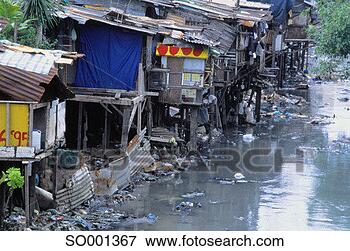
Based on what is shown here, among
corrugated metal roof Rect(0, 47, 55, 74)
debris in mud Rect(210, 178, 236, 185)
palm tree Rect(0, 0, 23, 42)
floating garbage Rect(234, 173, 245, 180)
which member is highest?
palm tree Rect(0, 0, 23, 42)

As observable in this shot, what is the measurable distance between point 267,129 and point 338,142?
3652mm

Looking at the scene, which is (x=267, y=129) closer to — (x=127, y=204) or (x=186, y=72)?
(x=186, y=72)

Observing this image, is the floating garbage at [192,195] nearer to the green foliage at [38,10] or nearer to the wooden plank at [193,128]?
the wooden plank at [193,128]

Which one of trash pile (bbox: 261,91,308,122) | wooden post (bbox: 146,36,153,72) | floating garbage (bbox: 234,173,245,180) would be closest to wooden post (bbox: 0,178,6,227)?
wooden post (bbox: 146,36,153,72)

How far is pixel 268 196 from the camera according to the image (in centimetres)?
1941

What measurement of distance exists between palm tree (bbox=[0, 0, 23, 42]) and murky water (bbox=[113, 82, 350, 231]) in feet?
15.3

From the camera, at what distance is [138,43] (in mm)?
20906

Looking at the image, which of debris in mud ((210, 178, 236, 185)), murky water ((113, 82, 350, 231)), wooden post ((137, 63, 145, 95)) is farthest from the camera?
wooden post ((137, 63, 145, 95))

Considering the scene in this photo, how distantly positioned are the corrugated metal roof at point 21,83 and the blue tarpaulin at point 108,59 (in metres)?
7.68

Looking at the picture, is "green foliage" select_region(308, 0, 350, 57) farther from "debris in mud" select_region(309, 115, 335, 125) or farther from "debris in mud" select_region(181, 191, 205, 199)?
"debris in mud" select_region(181, 191, 205, 199)

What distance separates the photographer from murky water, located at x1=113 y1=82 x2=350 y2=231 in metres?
16.7

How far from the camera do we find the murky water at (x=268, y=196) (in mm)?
16672

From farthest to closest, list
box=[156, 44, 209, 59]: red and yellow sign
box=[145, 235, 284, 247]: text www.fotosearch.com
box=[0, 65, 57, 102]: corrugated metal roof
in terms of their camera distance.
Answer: box=[156, 44, 209, 59]: red and yellow sign < box=[0, 65, 57, 102]: corrugated metal roof < box=[145, 235, 284, 247]: text www.fotosearch.com

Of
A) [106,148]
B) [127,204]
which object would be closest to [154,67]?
[106,148]
